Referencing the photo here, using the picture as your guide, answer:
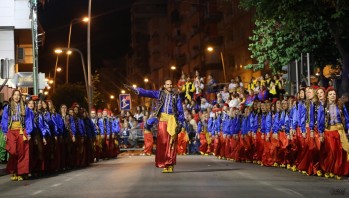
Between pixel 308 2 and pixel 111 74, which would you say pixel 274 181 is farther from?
pixel 111 74

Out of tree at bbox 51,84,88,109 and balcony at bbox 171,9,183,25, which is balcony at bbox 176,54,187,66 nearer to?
balcony at bbox 171,9,183,25

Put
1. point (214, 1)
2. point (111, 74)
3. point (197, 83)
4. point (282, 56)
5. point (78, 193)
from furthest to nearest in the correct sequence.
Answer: point (111, 74) → point (214, 1) → point (197, 83) → point (282, 56) → point (78, 193)

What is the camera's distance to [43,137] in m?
20.9

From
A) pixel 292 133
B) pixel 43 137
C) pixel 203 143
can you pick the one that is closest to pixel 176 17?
pixel 203 143

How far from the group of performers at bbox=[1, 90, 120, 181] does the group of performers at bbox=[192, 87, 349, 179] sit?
568cm

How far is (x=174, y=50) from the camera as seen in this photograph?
122000 mm

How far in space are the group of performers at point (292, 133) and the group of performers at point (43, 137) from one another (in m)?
5.68

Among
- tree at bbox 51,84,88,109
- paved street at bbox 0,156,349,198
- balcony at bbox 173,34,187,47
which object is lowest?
paved street at bbox 0,156,349,198

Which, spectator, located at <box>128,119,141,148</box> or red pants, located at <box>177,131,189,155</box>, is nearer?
red pants, located at <box>177,131,189,155</box>

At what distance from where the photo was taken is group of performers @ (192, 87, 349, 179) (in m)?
17.8

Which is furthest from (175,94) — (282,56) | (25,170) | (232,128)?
(282,56)

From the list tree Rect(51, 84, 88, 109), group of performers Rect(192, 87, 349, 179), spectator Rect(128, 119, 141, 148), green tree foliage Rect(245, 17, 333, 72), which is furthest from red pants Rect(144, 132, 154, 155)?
tree Rect(51, 84, 88, 109)

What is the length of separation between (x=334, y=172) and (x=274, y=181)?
224cm

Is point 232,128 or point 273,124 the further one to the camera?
point 232,128
